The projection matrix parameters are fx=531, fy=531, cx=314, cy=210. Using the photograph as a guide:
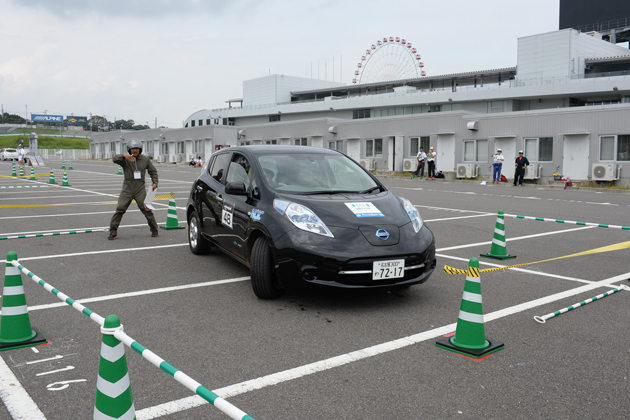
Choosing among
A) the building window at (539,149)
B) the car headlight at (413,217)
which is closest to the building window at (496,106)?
the building window at (539,149)

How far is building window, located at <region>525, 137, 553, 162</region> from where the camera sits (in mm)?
27780

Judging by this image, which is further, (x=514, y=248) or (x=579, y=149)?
(x=579, y=149)

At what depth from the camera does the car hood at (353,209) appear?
5.45m

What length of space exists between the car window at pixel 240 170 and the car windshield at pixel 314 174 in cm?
23

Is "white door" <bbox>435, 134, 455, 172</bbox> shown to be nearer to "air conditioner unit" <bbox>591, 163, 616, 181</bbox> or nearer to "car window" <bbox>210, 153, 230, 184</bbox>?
"air conditioner unit" <bbox>591, 163, 616, 181</bbox>

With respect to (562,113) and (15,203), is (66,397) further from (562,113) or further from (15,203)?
(562,113)

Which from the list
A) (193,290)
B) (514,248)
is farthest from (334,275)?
(514,248)

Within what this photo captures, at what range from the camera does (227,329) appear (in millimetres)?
4801

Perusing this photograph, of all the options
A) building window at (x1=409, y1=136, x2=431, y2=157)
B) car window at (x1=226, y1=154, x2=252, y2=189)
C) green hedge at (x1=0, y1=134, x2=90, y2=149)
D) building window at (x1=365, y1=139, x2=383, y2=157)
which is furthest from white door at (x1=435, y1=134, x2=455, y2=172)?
green hedge at (x1=0, y1=134, x2=90, y2=149)

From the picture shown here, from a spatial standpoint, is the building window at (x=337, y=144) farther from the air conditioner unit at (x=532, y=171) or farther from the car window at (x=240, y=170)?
the car window at (x=240, y=170)

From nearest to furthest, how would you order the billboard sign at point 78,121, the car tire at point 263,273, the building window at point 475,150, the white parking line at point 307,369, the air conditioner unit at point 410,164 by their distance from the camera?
the white parking line at point 307,369 < the car tire at point 263,273 < the building window at point 475,150 < the air conditioner unit at point 410,164 < the billboard sign at point 78,121

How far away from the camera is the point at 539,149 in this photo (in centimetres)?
2822

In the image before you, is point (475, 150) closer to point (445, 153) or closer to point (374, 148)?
point (445, 153)

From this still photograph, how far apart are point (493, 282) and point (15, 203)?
14982mm
